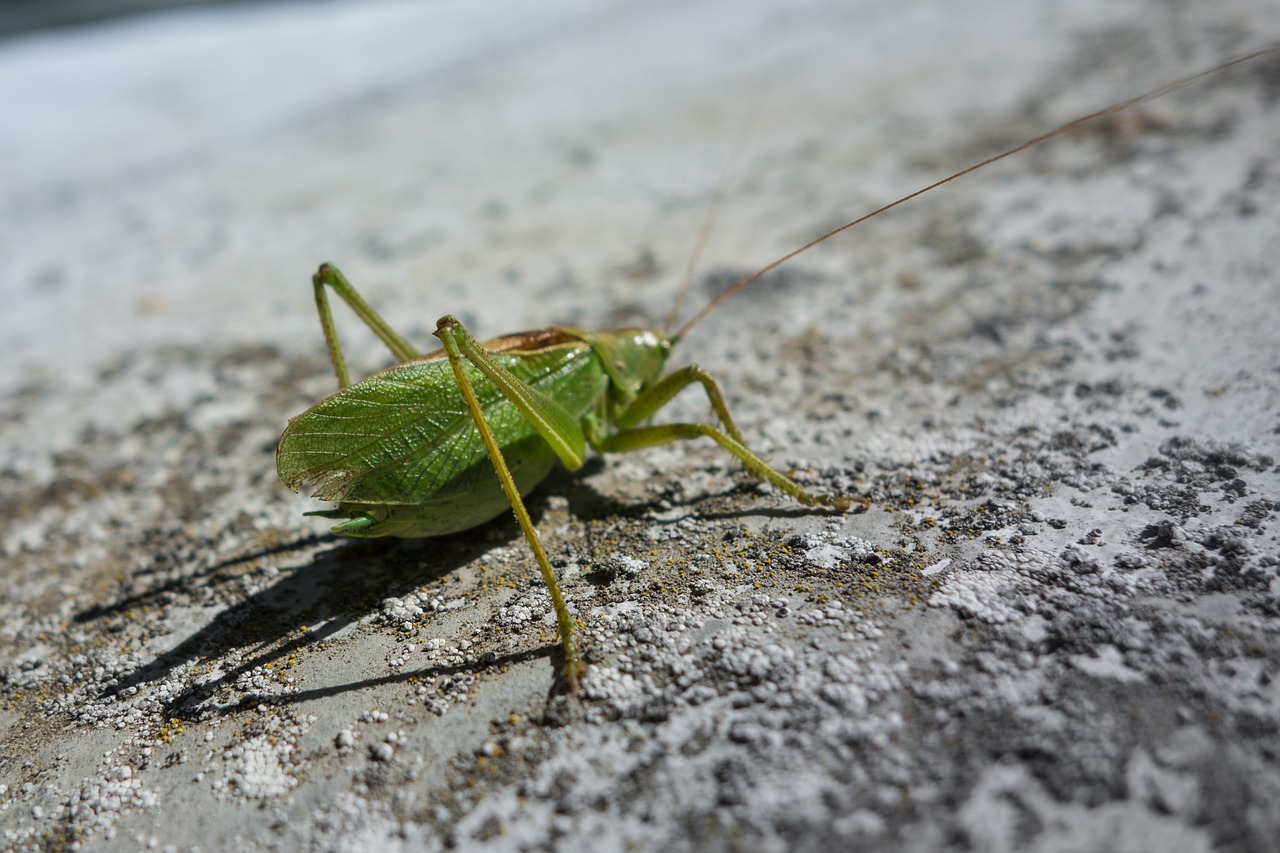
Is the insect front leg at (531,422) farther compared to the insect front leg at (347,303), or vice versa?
the insect front leg at (347,303)

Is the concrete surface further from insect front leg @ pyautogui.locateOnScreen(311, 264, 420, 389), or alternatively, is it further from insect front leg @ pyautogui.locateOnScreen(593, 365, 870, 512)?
insect front leg @ pyautogui.locateOnScreen(311, 264, 420, 389)

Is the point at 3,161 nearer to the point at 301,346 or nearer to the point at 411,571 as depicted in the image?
the point at 301,346

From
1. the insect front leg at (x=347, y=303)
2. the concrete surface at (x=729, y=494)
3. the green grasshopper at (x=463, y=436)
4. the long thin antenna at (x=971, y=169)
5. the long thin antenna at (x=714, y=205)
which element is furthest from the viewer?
the long thin antenna at (x=714, y=205)

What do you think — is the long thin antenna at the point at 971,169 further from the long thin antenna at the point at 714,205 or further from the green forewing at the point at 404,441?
the green forewing at the point at 404,441

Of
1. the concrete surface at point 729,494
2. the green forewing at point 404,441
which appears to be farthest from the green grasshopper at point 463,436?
the concrete surface at point 729,494

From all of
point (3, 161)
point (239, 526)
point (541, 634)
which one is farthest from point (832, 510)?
point (3, 161)

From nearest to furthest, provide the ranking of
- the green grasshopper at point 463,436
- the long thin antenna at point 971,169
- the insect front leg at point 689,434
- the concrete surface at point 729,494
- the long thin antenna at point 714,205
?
the concrete surface at point 729,494
the long thin antenna at point 971,169
the green grasshopper at point 463,436
the insect front leg at point 689,434
the long thin antenna at point 714,205

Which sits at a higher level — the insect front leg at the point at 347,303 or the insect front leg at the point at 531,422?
the insect front leg at the point at 347,303
